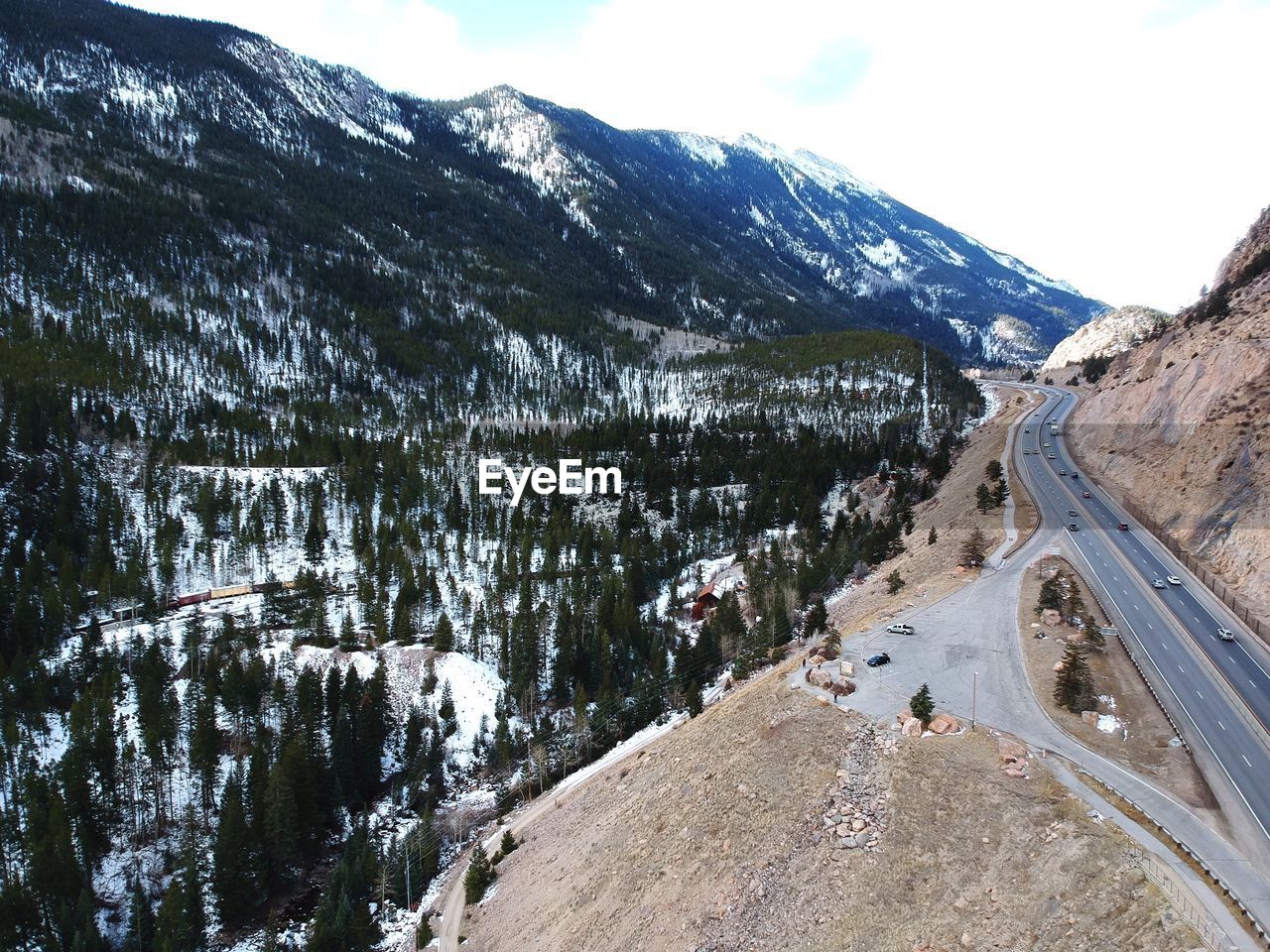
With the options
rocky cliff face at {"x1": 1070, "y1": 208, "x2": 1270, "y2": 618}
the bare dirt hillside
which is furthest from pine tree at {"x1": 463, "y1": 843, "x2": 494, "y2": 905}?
rocky cliff face at {"x1": 1070, "y1": 208, "x2": 1270, "y2": 618}

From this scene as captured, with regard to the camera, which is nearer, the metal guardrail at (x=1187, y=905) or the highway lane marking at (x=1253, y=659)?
the metal guardrail at (x=1187, y=905)

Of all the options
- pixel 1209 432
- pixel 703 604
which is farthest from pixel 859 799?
pixel 703 604

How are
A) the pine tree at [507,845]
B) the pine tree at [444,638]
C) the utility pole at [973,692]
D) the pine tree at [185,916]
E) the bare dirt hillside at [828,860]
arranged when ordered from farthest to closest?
the pine tree at [444,638]
the pine tree at [507,845]
the pine tree at [185,916]
the utility pole at [973,692]
the bare dirt hillside at [828,860]

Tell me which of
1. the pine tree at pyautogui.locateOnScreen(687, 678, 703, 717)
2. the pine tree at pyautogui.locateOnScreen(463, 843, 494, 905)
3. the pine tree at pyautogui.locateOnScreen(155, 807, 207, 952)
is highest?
the pine tree at pyautogui.locateOnScreen(687, 678, 703, 717)

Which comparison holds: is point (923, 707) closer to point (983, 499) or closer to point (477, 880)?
point (477, 880)

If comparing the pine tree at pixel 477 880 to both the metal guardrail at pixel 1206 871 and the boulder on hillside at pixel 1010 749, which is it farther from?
the metal guardrail at pixel 1206 871

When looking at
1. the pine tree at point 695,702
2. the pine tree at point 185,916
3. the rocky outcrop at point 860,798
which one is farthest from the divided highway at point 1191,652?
the pine tree at point 185,916

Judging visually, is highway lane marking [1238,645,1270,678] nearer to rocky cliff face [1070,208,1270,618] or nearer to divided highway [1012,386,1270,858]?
divided highway [1012,386,1270,858]
